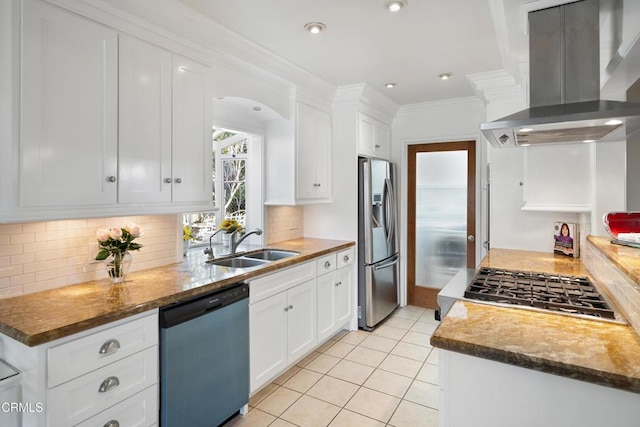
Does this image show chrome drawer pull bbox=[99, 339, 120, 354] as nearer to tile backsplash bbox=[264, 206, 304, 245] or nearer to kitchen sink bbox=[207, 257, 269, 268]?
kitchen sink bbox=[207, 257, 269, 268]

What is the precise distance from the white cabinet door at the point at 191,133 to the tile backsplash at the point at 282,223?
3.69ft

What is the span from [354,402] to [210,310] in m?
1.21

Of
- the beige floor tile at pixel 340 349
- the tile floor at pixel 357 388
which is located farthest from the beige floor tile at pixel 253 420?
the beige floor tile at pixel 340 349

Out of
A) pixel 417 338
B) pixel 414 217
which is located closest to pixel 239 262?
pixel 417 338

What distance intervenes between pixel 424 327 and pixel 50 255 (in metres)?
3.29

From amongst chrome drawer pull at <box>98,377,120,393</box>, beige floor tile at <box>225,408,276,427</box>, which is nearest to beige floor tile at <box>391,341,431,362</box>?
beige floor tile at <box>225,408,276,427</box>

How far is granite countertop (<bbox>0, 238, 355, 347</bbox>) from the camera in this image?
1383 mm

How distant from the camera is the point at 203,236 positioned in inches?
126

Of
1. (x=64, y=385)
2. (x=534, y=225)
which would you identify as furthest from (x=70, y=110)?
(x=534, y=225)

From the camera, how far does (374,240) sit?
146 inches

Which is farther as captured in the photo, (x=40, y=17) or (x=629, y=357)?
(x=40, y=17)

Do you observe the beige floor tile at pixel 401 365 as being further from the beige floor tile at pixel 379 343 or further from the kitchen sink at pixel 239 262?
the kitchen sink at pixel 239 262

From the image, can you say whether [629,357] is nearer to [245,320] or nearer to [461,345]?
[461,345]

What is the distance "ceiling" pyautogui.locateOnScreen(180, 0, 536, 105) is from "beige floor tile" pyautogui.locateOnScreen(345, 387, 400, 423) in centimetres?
248
